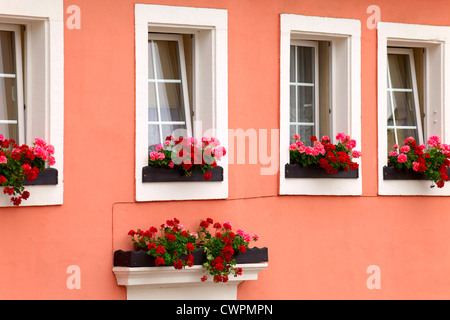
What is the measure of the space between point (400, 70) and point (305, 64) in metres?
1.22

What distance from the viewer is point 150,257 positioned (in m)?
8.12

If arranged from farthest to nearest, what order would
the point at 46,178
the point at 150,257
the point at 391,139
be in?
the point at 391,139 < the point at 150,257 < the point at 46,178

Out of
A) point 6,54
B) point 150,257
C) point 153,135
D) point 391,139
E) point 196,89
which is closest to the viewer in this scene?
point 150,257

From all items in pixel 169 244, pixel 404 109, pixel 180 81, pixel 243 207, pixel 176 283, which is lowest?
pixel 176 283

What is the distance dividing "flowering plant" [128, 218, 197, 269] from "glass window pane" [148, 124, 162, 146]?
869 millimetres

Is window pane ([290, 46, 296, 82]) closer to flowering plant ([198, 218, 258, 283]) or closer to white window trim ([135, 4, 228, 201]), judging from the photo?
white window trim ([135, 4, 228, 201])

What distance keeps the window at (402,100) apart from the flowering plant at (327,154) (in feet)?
3.04

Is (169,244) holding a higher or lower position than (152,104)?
lower

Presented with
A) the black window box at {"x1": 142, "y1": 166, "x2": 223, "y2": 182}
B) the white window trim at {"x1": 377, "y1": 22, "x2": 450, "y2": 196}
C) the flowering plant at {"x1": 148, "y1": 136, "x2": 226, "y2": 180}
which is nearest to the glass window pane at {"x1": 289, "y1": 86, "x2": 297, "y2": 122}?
the white window trim at {"x1": 377, "y1": 22, "x2": 450, "y2": 196}

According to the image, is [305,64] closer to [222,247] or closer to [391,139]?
[391,139]

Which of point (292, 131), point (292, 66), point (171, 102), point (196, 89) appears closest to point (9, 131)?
point (171, 102)

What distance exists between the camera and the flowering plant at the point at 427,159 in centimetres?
927

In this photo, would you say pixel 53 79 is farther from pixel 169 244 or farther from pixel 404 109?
pixel 404 109

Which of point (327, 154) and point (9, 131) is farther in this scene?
point (327, 154)
